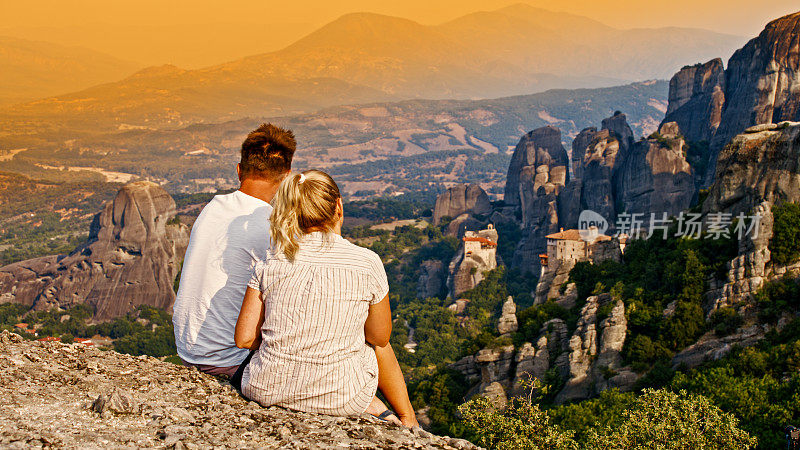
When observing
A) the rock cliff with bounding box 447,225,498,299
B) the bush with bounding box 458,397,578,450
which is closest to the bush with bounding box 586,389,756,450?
the bush with bounding box 458,397,578,450

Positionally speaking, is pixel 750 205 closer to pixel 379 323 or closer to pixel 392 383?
pixel 392 383

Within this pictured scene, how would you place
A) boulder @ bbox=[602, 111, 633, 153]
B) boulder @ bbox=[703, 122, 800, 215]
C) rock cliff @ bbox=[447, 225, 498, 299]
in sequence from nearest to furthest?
boulder @ bbox=[703, 122, 800, 215] < rock cliff @ bbox=[447, 225, 498, 299] < boulder @ bbox=[602, 111, 633, 153]

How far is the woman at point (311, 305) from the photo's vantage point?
204 inches

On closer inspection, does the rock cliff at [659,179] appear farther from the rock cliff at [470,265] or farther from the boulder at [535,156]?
the boulder at [535,156]

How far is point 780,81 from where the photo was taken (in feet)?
200

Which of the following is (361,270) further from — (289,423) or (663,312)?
(663,312)

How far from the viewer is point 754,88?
2512 inches

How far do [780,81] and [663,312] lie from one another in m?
47.4

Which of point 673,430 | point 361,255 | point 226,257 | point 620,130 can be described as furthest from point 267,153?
point 620,130

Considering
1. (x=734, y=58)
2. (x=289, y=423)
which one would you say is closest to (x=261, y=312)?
(x=289, y=423)

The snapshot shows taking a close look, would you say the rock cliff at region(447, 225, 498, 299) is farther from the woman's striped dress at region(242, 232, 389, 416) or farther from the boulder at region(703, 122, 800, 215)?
Result: the woman's striped dress at region(242, 232, 389, 416)

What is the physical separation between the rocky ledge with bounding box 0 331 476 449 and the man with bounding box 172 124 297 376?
0.30 meters

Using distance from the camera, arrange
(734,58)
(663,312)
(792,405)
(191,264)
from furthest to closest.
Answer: (734,58) < (663,312) < (792,405) < (191,264)

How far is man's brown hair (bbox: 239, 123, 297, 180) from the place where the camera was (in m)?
6.05
